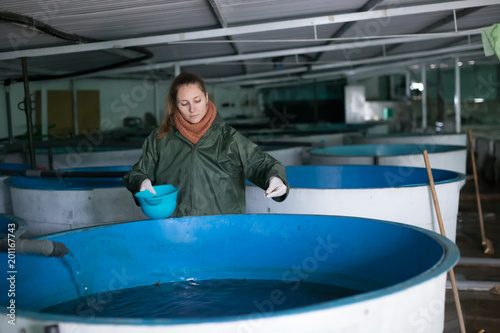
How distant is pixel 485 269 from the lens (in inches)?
175

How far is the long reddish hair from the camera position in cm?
268

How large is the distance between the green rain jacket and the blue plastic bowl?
146 millimetres

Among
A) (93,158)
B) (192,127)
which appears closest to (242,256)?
(192,127)

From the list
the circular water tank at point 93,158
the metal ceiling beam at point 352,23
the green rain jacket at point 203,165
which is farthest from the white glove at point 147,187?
the circular water tank at point 93,158

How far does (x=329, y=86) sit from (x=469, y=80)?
5710 mm

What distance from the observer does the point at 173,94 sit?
2.74 metres

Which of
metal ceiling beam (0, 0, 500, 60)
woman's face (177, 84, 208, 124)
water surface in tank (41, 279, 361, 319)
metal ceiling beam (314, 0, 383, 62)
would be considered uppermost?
metal ceiling beam (314, 0, 383, 62)

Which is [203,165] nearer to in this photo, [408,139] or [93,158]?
[93,158]

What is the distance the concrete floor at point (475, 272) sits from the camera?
3332mm

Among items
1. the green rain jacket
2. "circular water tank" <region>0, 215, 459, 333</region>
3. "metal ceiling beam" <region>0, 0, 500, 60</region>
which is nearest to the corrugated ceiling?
"metal ceiling beam" <region>0, 0, 500, 60</region>

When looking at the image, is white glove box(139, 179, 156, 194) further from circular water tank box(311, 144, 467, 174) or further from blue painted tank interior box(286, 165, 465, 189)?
circular water tank box(311, 144, 467, 174)

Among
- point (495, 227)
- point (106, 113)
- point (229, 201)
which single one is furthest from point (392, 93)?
point (229, 201)

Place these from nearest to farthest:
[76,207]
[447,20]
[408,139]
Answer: [76,207]
[447,20]
[408,139]

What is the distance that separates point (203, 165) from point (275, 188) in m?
0.45
